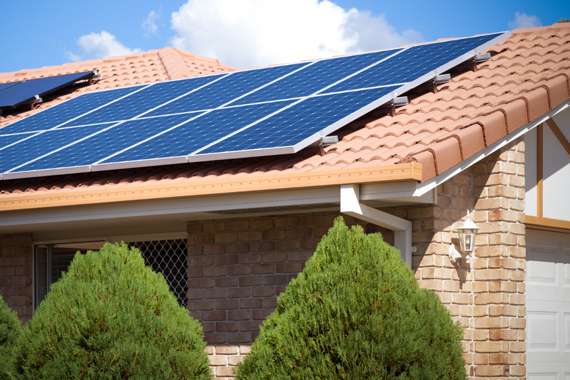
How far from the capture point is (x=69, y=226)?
1515 cm

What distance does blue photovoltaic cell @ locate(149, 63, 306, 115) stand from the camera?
15.9m

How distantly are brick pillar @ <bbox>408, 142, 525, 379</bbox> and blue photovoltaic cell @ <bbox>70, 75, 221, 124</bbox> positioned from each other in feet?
16.3

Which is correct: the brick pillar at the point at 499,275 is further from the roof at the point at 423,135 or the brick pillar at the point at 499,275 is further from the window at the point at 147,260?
the window at the point at 147,260

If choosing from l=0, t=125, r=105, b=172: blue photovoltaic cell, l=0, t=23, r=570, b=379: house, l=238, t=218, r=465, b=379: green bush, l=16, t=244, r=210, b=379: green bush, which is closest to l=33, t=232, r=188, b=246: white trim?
l=0, t=23, r=570, b=379: house

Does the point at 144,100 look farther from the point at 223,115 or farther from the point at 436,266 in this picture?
the point at 436,266

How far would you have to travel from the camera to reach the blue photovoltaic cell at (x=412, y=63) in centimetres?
1473

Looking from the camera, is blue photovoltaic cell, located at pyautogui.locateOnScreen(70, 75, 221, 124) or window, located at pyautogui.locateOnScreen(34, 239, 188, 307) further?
blue photovoltaic cell, located at pyautogui.locateOnScreen(70, 75, 221, 124)

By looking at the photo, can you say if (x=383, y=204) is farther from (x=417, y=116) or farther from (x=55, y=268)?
(x=55, y=268)

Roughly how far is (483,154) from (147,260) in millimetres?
4743

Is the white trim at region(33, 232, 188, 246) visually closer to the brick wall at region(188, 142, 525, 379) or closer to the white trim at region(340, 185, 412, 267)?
the brick wall at region(188, 142, 525, 379)

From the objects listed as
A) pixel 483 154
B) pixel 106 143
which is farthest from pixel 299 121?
pixel 106 143

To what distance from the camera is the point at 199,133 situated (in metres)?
14.4

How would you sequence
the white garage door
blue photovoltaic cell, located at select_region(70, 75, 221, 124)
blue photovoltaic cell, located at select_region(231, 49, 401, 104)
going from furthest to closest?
blue photovoltaic cell, located at select_region(70, 75, 221, 124)
blue photovoltaic cell, located at select_region(231, 49, 401, 104)
the white garage door

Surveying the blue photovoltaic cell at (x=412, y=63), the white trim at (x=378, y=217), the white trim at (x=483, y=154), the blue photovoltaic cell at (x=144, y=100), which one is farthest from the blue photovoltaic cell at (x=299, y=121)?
the blue photovoltaic cell at (x=144, y=100)
